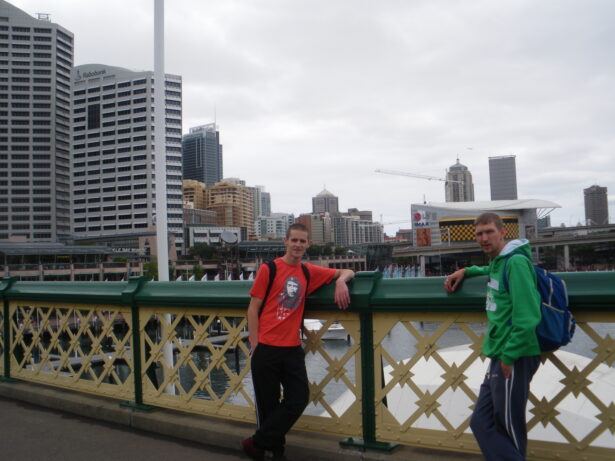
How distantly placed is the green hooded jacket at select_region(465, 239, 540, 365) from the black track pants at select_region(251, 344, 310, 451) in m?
1.31

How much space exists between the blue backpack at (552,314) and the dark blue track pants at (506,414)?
0.15 meters

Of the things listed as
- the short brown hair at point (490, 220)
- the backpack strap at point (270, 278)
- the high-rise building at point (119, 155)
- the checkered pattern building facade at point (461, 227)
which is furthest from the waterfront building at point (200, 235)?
the short brown hair at point (490, 220)

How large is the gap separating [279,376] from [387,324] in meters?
0.82

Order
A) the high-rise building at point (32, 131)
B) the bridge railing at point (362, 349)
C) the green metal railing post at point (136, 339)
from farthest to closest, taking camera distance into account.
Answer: the high-rise building at point (32, 131) < the green metal railing post at point (136, 339) < the bridge railing at point (362, 349)

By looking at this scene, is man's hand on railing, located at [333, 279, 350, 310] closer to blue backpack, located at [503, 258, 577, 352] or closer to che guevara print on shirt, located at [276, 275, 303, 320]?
che guevara print on shirt, located at [276, 275, 303, 320]

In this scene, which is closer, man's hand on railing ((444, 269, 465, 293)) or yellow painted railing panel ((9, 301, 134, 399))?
man's hand on railing ((444, 269, 465, 293))

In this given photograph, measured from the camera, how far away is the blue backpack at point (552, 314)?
2.73 metres

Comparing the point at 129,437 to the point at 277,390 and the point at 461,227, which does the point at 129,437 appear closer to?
the point at 277,390

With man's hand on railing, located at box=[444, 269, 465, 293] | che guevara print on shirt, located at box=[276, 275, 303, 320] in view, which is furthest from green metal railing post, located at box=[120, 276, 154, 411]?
man's hand on railing, located at box=[444, 269, 465, 293]

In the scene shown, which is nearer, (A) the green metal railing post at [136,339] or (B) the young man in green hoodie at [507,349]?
(B) the young man in green hoodie at [507,349]

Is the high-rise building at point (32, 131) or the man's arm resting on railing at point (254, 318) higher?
the high-rise building at point (32, 131)

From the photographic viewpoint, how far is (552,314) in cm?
275

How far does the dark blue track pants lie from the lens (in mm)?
2822

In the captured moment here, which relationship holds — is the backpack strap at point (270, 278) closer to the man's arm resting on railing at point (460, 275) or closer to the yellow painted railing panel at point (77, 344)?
the man's arm resting on railing at point (460, 275)
